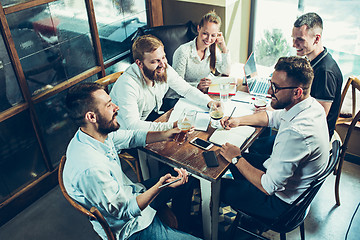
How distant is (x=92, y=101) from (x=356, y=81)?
1821 mm

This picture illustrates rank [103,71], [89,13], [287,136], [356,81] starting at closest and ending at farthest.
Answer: [287,136]
[356,81]
[89,13]
[103,71]

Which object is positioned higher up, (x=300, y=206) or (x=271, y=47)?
(x=271, y=47)

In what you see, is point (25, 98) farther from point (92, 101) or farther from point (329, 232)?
point (329, 232)

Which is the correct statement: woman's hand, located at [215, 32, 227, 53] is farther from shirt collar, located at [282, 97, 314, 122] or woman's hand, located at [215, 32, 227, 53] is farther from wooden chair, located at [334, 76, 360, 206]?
shirt collar, located at [282, 97, 314, 122]

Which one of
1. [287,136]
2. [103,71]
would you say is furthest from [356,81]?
[103,71]

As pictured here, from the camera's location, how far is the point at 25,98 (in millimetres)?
2396

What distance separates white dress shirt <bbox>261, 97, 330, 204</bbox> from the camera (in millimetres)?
1571

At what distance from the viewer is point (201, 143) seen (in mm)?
1938

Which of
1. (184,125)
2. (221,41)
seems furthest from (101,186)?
(221,41)

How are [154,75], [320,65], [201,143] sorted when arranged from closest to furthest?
[201,143], [320,65], [154,75]

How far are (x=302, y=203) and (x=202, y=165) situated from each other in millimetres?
566

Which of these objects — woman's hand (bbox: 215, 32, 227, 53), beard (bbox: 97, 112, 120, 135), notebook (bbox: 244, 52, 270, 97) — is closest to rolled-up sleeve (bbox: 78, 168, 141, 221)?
beard (bbox: 97, 112, 120, 135)

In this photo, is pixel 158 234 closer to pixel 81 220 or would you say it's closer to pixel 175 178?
pixel 175 178

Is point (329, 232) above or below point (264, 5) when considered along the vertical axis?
below
